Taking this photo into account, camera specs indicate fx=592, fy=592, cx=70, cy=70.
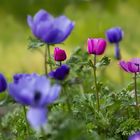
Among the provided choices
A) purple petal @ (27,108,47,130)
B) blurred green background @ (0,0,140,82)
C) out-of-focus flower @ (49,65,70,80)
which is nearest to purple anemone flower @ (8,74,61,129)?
purple petal @ (27,108,47,130)

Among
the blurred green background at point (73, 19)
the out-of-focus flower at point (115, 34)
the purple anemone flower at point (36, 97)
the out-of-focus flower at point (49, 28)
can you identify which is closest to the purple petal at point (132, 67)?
the out-of-focus flower at point (49, 28)

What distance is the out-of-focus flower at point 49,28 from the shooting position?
1307mm

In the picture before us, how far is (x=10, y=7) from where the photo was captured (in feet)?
16.8

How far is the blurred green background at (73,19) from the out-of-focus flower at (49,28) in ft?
8.81

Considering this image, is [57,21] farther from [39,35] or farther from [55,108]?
[55,108]

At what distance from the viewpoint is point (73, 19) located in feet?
15.7

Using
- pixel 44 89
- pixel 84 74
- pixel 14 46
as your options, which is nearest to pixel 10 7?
pixel 14 46

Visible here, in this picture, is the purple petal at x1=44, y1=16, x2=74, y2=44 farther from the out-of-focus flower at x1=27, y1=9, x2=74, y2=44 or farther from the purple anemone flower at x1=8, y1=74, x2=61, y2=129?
the purple anemone flower at x1=8, y1=74, x2=61, y2=129

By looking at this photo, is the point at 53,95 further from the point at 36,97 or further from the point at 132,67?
the point at 132,67

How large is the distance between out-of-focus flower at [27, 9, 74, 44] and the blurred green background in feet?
8.81

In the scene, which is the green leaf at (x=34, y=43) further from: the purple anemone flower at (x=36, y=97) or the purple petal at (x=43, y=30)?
the purple anemone flower at (x=36, y=97)

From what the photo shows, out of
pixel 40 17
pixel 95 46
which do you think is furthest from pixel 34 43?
pixel 95 46

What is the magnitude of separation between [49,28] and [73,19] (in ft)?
11.4

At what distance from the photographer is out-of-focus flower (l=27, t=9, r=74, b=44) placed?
1307 mm
